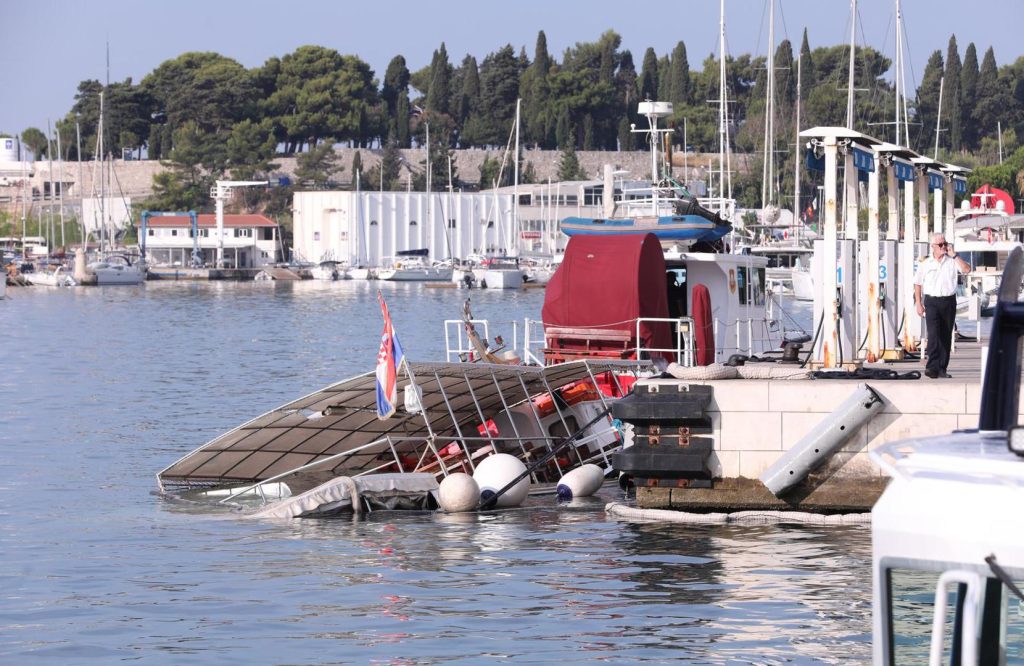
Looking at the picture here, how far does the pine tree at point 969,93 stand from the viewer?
591ft

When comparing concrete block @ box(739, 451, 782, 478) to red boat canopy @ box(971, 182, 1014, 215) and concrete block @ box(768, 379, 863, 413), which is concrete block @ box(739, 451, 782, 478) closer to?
concrete block @ box(768, 379, 863, 413)

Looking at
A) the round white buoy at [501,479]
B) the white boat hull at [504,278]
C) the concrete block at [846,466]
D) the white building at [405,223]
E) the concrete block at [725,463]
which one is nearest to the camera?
the concrete block at [846,466]

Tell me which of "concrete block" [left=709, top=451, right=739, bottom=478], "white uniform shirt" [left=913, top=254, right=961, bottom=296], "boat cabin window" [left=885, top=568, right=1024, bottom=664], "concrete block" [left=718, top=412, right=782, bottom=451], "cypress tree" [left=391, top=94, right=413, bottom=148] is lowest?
"concrete block" [left=709, top=451, right=739, bottom=478]

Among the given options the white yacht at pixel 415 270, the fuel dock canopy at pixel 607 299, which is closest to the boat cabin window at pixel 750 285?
the fuel dock canopy at pixel 607 299

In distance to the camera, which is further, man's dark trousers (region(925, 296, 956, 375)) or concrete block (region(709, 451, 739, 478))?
man's dark trousers (region(925, 296, 956, 375))

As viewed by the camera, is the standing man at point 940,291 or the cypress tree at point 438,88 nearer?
the standing man at point 940,291

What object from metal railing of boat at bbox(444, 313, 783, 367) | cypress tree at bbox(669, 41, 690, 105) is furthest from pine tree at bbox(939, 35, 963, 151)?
metal railing of boat at bbox(444, 313, 783, 367)

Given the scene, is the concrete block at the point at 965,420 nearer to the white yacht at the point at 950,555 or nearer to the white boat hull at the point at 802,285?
the white yacht at the point at 950,555

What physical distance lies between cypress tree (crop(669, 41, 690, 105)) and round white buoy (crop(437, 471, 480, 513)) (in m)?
169

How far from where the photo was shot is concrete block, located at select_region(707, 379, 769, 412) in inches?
691

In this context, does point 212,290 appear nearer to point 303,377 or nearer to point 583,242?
point 303,377

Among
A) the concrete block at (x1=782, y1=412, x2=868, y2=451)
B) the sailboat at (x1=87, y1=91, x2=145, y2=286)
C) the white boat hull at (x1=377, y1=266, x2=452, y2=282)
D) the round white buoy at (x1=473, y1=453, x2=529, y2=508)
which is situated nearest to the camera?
the concrete block at (x1=782, y1=412, x2=868, y2=451)

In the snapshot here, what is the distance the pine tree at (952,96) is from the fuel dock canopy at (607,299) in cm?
15038

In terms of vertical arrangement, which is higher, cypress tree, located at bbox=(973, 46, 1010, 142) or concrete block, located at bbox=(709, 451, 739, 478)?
cypress tree, located at bbox=(973, 46, 1010, 142)
